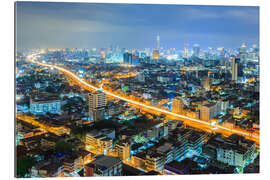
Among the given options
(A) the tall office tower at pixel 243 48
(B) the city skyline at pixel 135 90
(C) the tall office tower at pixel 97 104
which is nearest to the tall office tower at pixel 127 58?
(B) the city skyline at pixel 135 90

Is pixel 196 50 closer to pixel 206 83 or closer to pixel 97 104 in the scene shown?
pixel 206 83

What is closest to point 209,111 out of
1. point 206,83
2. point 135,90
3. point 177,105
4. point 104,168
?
point 177,105

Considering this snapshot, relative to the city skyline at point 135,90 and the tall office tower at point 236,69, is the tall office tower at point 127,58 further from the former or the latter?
the tall office tower at point 236,69

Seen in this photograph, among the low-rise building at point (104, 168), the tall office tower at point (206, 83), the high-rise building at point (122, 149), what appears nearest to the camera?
the low-rise building at point (104, 168)
